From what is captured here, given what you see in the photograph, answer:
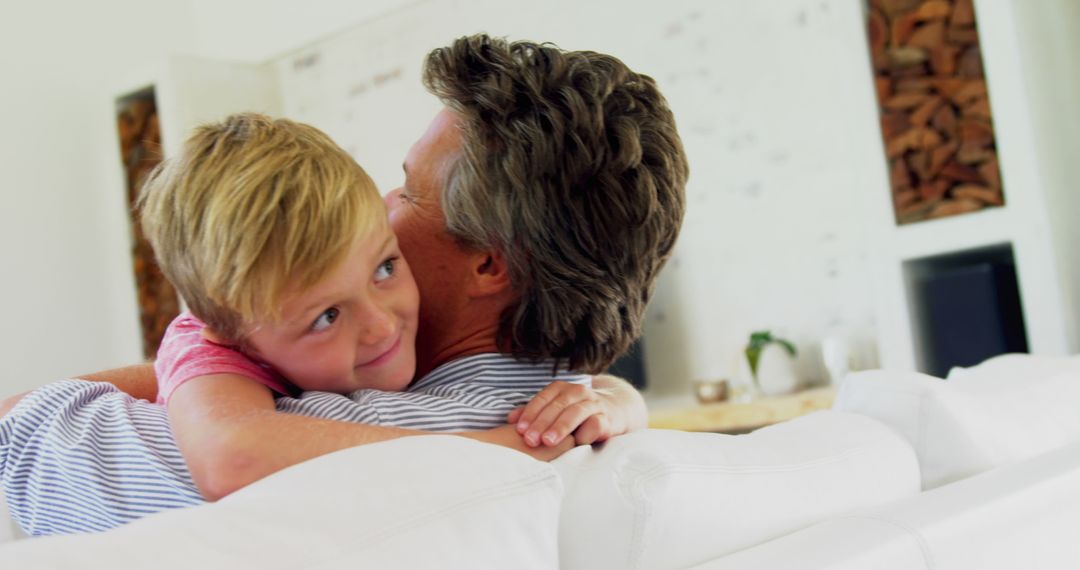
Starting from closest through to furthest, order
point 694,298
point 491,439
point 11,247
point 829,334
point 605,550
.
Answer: point 605,550, point 491,439, point 829,334, point 694,298, point 11,247

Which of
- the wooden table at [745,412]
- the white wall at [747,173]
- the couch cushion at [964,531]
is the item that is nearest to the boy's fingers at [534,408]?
the couch cushion at [964,531]

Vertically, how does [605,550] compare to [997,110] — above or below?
below

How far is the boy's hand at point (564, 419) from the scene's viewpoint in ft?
3.19

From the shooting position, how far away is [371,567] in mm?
599

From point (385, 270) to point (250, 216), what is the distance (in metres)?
0.19

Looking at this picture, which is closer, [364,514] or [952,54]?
[364,514]

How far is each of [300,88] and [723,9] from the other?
227cm

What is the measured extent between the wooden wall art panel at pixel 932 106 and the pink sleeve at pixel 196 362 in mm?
2737

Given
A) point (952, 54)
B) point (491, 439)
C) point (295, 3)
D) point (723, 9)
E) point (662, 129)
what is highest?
point (295, 3)

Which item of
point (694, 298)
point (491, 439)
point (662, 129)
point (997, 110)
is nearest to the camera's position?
point (491, 439)

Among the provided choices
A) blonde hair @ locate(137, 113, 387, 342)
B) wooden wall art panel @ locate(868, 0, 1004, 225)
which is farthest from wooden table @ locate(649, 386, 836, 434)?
blonde hair @ locate(137, 113, 387, 342)

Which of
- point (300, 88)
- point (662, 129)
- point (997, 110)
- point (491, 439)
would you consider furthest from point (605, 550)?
point (300, 88)

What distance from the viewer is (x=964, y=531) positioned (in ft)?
3.01

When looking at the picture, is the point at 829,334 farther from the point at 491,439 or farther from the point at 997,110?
the point at 491,439
